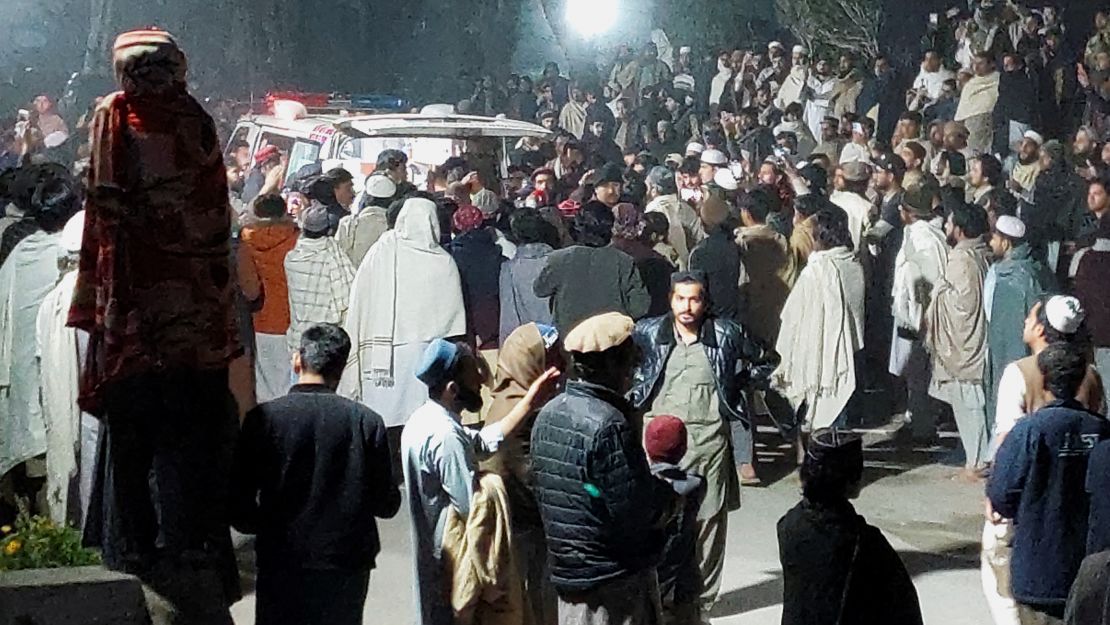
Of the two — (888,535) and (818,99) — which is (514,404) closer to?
(888,535)

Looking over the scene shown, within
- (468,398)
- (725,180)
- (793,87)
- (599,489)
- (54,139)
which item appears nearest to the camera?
(599,489)

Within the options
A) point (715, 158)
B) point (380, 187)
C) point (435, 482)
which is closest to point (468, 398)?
point (435, 482)

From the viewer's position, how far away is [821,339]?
7.03m

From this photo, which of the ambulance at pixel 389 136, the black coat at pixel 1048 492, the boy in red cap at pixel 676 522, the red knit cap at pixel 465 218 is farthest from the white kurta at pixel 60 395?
the black coat at pixel 1048 492

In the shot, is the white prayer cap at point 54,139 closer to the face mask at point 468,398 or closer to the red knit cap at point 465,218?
the red knit cap at point 465,218

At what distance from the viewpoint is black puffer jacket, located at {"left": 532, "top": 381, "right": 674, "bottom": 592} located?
376 cm

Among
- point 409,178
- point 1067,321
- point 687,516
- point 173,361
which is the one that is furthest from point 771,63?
point 173,361

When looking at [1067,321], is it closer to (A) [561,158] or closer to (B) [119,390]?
(A) [561,158]

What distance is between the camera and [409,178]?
6551mm

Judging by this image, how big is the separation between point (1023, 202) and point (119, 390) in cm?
469

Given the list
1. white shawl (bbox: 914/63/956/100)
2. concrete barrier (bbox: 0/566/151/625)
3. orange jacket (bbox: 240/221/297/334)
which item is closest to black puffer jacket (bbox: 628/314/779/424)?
orange jacket (bbox: 240/221/297/334)

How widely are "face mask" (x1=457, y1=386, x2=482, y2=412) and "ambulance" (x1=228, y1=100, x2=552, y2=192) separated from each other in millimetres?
2382

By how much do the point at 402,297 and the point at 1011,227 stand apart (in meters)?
2.93

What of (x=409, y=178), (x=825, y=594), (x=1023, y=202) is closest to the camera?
(x=825, y=594)
